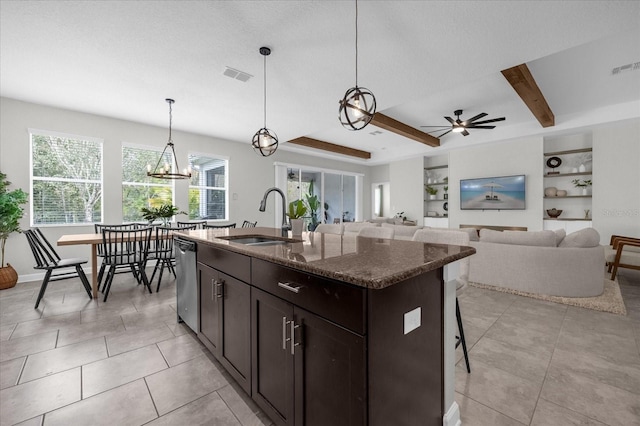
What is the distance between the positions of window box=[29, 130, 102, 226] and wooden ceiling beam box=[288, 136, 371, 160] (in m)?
4.11

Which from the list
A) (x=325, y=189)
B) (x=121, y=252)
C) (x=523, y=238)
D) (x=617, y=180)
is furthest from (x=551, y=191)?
(x=121, y=252)

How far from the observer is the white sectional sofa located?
313 cm

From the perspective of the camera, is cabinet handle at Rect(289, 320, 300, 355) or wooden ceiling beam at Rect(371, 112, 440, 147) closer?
cabinet handle at Rect(289, 320, 300, 355)

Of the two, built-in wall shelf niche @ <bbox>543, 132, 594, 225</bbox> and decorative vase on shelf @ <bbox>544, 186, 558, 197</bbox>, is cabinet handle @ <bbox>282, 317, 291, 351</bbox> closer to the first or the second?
built-in wall shelf niche @ <bbox>543, 132, 594, 225</bbox>

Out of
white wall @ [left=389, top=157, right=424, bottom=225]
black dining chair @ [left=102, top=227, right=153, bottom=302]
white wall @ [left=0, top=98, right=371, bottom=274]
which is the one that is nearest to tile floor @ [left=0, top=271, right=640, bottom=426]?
black dining chair @ [left=102, top=227, right=153, bottom=302]

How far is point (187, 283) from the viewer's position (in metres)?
2.38

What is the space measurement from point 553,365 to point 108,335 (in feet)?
11.6

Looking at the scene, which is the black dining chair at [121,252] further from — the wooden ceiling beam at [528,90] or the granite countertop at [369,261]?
the wooden ceiling beam at [528,90]

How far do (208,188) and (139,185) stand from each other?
1.34m

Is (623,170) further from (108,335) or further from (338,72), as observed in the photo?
(108,335)

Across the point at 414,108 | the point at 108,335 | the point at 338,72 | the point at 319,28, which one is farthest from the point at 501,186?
the point at 108,335

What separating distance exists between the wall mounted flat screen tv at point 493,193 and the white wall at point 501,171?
0.11 meters

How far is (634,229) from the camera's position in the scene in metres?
5.09

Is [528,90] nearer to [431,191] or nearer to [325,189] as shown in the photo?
[431,191]
